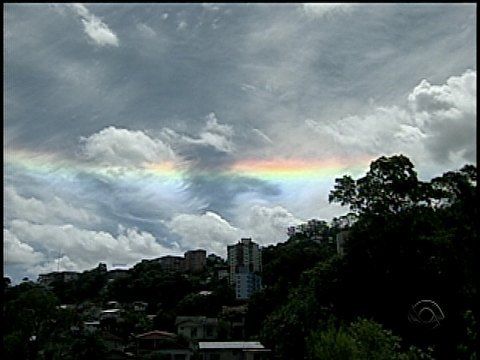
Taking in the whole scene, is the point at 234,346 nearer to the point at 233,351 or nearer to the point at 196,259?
the point at 233,351

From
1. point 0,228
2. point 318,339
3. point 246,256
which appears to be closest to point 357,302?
point 318,339

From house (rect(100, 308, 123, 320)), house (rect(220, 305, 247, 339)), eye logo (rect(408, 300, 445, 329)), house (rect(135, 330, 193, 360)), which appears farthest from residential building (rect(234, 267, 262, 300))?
eye logo (rect(408, 300, 445, 329))

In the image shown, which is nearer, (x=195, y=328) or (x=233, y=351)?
(x=233, y=351)

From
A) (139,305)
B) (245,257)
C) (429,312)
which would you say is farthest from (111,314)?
(429,312)

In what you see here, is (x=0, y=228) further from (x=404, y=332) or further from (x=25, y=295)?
(x=25, y=295)

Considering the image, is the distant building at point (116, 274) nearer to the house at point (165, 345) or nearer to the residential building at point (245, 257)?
the residential building at point (245, 257)
